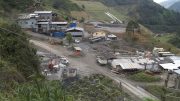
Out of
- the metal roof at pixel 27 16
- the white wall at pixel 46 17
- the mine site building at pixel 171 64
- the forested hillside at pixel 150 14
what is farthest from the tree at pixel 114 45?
the forested hillside at pixel 150 14

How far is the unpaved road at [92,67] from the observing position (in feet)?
51.5

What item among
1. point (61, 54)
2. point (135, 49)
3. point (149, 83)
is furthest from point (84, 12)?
point (149, 83)

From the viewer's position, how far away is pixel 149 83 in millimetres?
17141

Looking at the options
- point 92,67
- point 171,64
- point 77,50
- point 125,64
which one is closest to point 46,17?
point 77,50

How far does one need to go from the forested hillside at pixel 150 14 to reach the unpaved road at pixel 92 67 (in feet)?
90.5

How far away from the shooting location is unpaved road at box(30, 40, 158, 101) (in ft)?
51.5

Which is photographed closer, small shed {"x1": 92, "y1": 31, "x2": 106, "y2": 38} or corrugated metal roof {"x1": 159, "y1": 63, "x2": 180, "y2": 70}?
corrugated metal roof {"x1": 159, "y1": 63, "x2": 180, "y2": 70}

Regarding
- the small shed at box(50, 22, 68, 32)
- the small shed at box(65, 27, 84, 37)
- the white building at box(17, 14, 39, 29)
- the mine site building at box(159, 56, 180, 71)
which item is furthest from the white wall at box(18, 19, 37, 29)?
the mine site building at box(159, 56, 180, 71)

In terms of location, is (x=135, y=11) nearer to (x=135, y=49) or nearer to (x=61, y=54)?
(x=135, y=49)

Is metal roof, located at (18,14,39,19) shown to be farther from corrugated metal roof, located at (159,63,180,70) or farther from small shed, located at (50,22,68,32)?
corrugated metal roof, located at (159,63,180,70)

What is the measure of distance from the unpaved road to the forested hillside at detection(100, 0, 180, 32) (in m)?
27.6

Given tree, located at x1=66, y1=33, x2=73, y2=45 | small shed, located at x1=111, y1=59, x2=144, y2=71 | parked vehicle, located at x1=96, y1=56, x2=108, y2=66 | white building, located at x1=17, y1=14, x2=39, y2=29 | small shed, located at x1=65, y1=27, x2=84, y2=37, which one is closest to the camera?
small shed, located at x1=111, y1=59, x2=144, y2=71

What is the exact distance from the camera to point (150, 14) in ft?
171

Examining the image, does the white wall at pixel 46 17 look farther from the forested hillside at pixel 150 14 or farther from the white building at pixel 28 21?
the forested hillside at pixel 150 14
